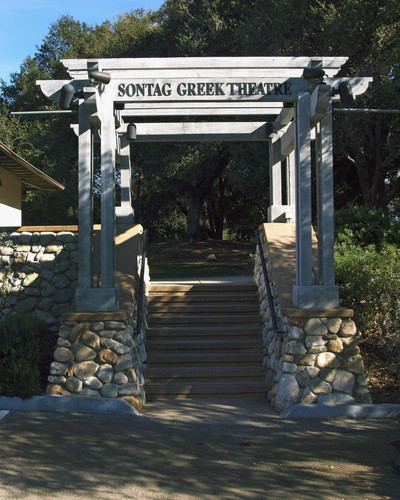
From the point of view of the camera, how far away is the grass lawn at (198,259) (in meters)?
16.0

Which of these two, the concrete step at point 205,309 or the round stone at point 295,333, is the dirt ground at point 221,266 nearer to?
the round stone at point 295,333

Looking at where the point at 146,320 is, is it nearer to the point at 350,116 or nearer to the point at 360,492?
the point at 360,492

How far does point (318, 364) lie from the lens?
6941 mm

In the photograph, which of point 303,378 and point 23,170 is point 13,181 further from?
point 303,378

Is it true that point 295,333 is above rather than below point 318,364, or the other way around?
above

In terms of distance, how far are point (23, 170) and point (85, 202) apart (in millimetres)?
8195

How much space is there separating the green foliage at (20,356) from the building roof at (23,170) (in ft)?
19.0

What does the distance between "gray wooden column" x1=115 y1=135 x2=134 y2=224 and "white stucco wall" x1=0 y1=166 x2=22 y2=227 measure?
5277 mm

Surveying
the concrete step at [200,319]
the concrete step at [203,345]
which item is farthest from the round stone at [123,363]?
the concrete step at [200,319]

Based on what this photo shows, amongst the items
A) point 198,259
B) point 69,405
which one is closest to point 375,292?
point 69,405

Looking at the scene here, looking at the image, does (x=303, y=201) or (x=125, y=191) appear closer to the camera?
(x=303, y=201)

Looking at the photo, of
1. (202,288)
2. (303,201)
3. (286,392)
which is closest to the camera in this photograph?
(286,392)

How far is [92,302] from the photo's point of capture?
734 centimetres

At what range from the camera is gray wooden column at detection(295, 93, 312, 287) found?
7367 mm
